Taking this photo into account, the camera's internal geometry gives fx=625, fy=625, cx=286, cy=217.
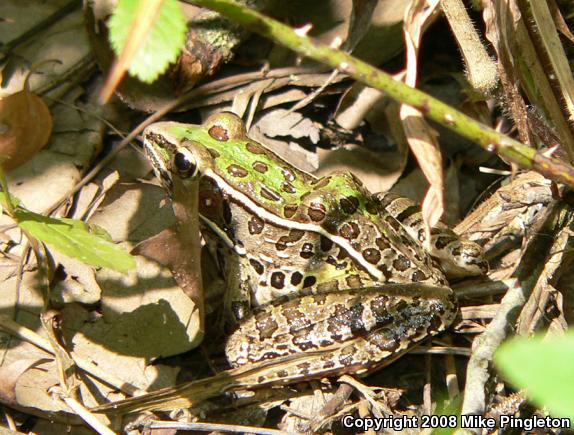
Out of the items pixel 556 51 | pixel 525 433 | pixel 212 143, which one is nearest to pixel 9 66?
pixel 212 143

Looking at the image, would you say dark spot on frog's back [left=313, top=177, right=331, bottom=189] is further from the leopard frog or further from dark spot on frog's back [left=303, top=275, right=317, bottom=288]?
dark spot on frog's back [left=303, top=275, right=317, bottom=288]

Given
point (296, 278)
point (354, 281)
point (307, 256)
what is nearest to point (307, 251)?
point (307, 256)

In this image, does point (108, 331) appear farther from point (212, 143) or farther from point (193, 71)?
point (193, 71)

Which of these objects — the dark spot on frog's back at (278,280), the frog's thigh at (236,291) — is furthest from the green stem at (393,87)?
the frog's thigh at (236,291)

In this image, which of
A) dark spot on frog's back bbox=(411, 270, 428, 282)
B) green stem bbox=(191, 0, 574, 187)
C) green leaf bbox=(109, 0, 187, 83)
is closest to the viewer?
green leaf bbox=(109, 0, 187, 83)

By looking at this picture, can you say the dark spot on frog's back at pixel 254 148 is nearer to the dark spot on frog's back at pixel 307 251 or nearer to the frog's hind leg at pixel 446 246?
the dark spot on frog's back at pixel 307 251

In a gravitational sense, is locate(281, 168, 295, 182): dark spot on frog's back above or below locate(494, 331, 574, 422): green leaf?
above

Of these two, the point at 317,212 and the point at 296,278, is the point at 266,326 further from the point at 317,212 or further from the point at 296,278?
the point at 317,212

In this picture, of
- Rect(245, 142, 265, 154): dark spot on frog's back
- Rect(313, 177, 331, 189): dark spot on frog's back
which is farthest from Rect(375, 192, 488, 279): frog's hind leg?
Rect(245, 142, 265, 154): dark spot on frog's back

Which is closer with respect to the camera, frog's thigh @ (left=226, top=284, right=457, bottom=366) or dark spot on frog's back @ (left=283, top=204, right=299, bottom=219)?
frog's thigh @ (left=226, top=284, right=457, bottom=366)

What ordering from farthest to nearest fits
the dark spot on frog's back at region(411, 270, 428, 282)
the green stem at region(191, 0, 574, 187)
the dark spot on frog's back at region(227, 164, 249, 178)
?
1. the dark spot on frog's back at region(227, 164, 249, 178)
2. the dark spot on frog's back at region(411, 270, 428, 282)
3. the green stem at region(191, 0, 574, 187)
